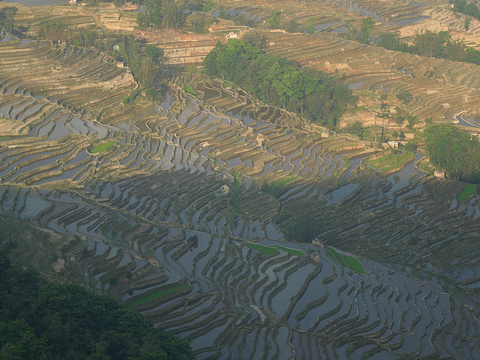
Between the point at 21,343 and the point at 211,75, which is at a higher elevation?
the point at 21,343

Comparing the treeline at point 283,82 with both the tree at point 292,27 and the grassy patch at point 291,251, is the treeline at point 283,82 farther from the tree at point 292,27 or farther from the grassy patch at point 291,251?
the grassy patch at point 291,251

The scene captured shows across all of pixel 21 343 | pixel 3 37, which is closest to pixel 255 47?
pixel 3 37

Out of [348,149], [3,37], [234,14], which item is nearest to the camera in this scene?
[348,149]

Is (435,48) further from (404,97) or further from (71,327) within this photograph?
(71,327)

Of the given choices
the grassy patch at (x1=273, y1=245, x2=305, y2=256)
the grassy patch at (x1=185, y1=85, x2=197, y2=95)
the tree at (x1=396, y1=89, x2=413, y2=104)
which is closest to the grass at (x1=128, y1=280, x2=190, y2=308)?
the grassy patch at (x1=273, y1=245, x2=305, y2=256)

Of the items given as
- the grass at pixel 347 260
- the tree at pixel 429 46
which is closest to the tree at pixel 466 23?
the tree at pixel 429 46

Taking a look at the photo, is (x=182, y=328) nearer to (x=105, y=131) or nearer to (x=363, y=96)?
(x=105, y=131)

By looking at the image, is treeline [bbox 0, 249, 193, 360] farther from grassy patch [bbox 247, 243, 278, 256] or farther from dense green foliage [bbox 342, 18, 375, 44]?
dense green foliage [bbox 342, 18, 375, 44]

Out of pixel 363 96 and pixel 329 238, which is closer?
pixel 329 238
